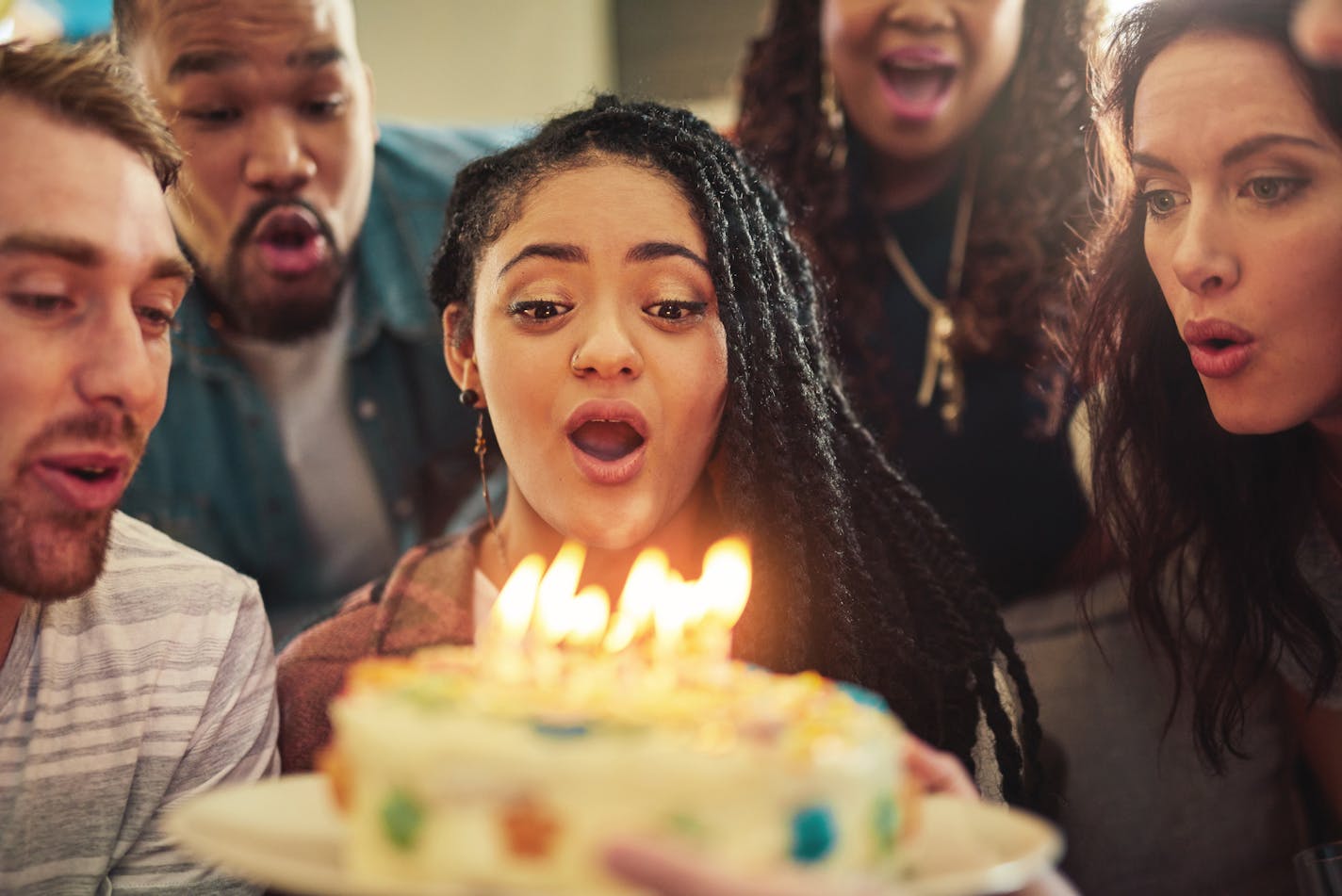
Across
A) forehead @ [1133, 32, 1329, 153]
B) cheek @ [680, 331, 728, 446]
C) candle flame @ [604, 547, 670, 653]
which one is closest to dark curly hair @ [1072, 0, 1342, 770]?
forehead @ [1133, 32, 1329, 153]

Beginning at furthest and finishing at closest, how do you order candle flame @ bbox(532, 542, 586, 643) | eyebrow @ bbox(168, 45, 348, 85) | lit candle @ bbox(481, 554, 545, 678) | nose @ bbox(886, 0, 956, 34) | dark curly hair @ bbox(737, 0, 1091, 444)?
dark curly hair @ bbox(737, 0, 1091, 444), nose @ bbox(886, 0, 956, 34), eyebrow @ bbox(168, 45, 348, 85), candle flame @ bbox(532, 542, 586, 643), lit candle @ bbox(481, 554, 545, 678)

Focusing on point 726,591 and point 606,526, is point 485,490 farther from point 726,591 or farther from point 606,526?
point 726,591

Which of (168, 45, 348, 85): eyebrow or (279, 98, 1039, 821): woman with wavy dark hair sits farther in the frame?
(168, 45, 348, 85): eyebrow

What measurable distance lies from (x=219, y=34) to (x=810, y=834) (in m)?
2.24

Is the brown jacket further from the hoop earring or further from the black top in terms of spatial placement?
the black top

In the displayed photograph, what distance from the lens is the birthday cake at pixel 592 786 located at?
1172 mm

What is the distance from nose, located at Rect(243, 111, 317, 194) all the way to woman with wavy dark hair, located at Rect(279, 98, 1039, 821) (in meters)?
0.58

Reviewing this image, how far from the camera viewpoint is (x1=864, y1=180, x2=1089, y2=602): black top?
10.1 ft

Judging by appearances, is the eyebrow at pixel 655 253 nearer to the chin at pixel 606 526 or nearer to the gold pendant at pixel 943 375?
the chin at pixel 606 526

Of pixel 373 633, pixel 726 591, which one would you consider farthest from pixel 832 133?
pixel 726 591

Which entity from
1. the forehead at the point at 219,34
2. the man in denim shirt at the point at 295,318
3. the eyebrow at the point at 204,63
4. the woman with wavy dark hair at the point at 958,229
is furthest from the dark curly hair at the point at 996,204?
the eyebrow at the point at 204,63

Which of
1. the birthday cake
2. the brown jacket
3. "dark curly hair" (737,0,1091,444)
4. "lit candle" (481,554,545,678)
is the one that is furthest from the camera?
"dark curly hair" (737,0,1091,444)

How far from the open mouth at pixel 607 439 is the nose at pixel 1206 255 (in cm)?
90

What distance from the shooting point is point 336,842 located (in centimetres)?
132
